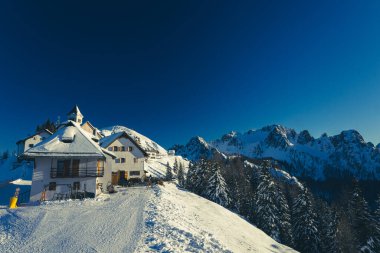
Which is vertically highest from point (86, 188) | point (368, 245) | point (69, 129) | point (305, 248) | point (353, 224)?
point (69, 129)

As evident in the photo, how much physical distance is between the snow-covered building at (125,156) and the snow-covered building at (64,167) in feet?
50.7

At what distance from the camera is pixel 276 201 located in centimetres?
4572

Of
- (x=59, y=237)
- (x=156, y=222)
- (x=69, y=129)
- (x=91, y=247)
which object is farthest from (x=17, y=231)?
(x=69, y=129)

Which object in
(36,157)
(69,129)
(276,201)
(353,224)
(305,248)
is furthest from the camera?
(276,201)

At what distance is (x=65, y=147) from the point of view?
1126 inches

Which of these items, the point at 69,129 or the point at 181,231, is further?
the point at 69,129

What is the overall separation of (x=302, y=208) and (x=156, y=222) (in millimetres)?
34468

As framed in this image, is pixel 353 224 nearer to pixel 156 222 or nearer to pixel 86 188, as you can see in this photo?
pixel 156 222

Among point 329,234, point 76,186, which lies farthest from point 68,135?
point 329,234

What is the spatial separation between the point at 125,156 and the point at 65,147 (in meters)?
18.2

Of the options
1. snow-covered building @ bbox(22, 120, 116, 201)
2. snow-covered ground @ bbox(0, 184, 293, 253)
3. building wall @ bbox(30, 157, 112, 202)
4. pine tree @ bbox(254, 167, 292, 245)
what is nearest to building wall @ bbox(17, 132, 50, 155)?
snow-covered building @ bbox(22, 120, 116, 201)

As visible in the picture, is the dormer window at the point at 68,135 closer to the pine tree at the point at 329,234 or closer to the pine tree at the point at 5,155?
the pine tree at the point at 329,234

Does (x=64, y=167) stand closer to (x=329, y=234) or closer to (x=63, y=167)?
(x=63, y=167)

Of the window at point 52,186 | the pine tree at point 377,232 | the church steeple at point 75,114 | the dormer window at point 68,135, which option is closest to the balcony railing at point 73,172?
the window at point 52,186
